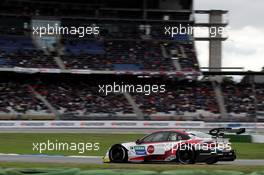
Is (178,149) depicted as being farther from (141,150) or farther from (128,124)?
(128,124)

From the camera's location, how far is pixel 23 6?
5472 centimetres

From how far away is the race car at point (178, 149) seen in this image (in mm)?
17469

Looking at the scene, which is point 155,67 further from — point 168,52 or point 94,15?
point 94,15

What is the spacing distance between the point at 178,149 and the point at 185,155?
27 centimetres

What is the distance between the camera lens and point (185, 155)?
58.2 feet

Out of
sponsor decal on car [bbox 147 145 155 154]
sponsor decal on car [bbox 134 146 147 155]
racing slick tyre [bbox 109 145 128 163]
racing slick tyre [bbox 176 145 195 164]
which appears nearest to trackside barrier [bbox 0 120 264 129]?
racing slick tyre [bbox 109 145 128 163]

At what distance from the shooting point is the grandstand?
162 feet

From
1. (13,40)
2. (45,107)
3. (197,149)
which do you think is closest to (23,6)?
(13,40)

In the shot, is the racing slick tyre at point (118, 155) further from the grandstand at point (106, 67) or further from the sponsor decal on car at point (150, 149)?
the grandstand at point (106, 67)

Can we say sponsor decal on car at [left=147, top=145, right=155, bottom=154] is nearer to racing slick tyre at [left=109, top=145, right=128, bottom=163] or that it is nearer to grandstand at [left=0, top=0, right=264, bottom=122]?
racing slick tyre at [left=109, top=145, right=128, bottom=163]

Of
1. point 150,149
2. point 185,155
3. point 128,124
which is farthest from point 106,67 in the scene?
point 185,155

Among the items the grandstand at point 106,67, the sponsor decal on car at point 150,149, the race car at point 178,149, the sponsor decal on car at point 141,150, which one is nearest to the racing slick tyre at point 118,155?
the race car at point 178,149

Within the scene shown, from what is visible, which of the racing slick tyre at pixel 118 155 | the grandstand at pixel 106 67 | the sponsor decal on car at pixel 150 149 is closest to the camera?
the sponsor decal on car at pixel 150 149

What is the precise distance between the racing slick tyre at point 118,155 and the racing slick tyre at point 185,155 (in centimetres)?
176
